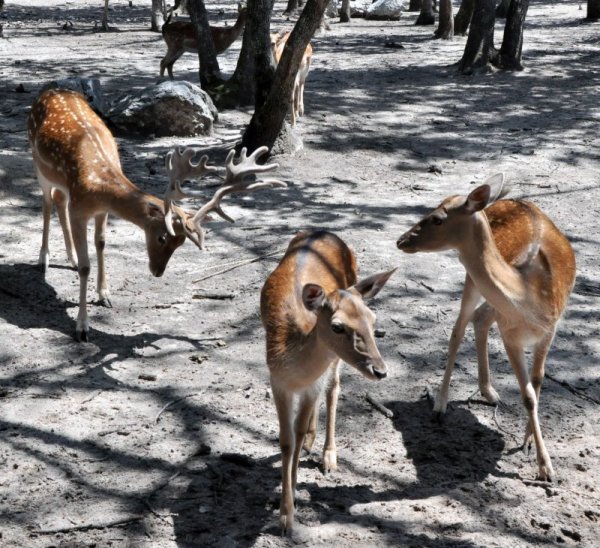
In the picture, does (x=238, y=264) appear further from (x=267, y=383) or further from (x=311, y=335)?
(x=311, y=335)

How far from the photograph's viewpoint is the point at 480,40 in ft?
50.6

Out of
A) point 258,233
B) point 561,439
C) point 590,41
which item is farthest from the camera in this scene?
point 590,41

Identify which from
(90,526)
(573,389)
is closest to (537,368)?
(573,389)

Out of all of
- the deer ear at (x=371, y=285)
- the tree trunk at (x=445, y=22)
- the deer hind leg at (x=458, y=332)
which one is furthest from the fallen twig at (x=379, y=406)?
the tree trunk at (x=445, y=22)

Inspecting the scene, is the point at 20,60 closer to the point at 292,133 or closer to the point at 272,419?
the point at 292,133

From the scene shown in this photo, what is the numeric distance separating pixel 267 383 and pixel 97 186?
1914 mm

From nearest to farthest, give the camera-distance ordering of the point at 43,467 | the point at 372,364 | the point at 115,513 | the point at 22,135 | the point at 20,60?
the point at 372,364
the point at 115,513
the point at 43,467
the point at 22,135
the point at 20,60

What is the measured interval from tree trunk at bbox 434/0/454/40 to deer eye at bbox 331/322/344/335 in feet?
53.5

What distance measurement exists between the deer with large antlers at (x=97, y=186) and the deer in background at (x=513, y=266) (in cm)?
165

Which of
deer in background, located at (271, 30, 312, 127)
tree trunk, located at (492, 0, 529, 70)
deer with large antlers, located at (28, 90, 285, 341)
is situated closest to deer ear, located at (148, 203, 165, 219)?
deer with large antlers, located at (28, 90, 285, 341)

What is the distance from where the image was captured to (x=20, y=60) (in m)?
16.2

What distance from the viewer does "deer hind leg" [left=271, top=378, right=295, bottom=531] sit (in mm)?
4422

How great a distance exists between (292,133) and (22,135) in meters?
3.20

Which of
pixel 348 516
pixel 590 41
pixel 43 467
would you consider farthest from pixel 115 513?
pixel 590 41
